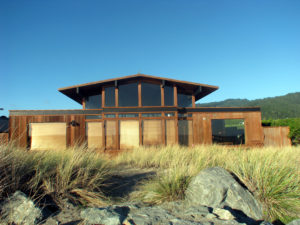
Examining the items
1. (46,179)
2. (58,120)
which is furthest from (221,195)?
(58,120)

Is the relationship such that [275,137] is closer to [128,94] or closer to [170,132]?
[170,132]

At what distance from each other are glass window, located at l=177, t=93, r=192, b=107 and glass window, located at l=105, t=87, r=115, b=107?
12.9ft

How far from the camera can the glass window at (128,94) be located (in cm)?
1123

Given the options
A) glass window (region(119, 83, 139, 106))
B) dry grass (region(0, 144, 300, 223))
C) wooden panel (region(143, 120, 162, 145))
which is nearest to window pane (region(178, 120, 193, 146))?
wooden panel (region(143, 120, 162, 145))

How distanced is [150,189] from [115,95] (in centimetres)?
777

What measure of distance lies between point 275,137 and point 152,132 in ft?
24.3

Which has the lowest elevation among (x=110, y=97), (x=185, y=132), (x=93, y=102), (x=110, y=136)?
(x=110, y=136)

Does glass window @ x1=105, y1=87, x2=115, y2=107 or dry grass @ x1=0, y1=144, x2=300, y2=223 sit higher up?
glass window @ x1=105, y1=87, x2=115, y2=107

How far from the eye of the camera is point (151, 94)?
37.9ft

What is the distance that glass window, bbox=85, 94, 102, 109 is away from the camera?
11943 mm

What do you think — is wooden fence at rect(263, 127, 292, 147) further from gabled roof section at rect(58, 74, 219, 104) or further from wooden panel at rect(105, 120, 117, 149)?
wooden panel at rect(105, 120, 117, 149)

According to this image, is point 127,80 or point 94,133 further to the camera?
point 127,80

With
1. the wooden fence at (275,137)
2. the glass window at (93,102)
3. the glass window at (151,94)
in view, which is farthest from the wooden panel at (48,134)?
the wooden fence at (275,137)

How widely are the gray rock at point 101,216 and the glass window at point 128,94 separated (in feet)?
27.6
